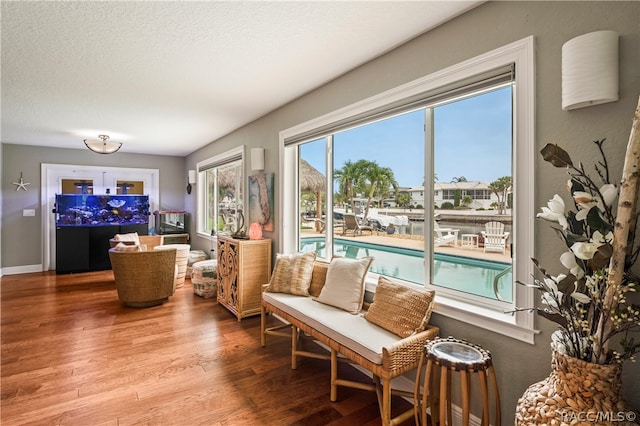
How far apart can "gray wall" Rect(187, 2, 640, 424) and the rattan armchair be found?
3.54 metres

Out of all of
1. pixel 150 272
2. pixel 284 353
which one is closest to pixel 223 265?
pixel 150 272

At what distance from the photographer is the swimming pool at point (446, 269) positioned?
1.96 meters

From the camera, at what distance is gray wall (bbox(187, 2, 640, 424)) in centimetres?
134

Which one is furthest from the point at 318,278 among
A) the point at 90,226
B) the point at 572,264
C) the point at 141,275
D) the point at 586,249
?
the point at 90,226

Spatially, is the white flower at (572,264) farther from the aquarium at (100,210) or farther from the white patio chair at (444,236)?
the aquarium at (100,210)

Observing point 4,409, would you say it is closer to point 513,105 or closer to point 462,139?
point 462,139

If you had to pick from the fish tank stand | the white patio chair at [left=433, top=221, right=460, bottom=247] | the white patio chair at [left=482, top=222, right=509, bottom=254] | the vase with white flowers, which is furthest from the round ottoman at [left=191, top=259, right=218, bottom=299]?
the vase with white flowers

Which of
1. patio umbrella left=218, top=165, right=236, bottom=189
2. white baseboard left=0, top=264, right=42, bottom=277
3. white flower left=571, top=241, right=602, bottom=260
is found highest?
patio umbrella left=218, top=165, right=236, bottom=189

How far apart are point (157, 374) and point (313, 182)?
2.26 meters

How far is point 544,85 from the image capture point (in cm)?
157

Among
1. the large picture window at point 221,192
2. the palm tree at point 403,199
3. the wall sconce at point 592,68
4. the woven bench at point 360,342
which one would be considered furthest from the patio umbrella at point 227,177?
the wall sconce at point 592,68

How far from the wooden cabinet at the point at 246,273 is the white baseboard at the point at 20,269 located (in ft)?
16.0

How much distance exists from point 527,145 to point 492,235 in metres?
0.61

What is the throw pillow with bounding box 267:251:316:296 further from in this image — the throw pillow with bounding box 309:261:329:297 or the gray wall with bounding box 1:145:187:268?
the gray wall with bounding box 1:145:187:268
